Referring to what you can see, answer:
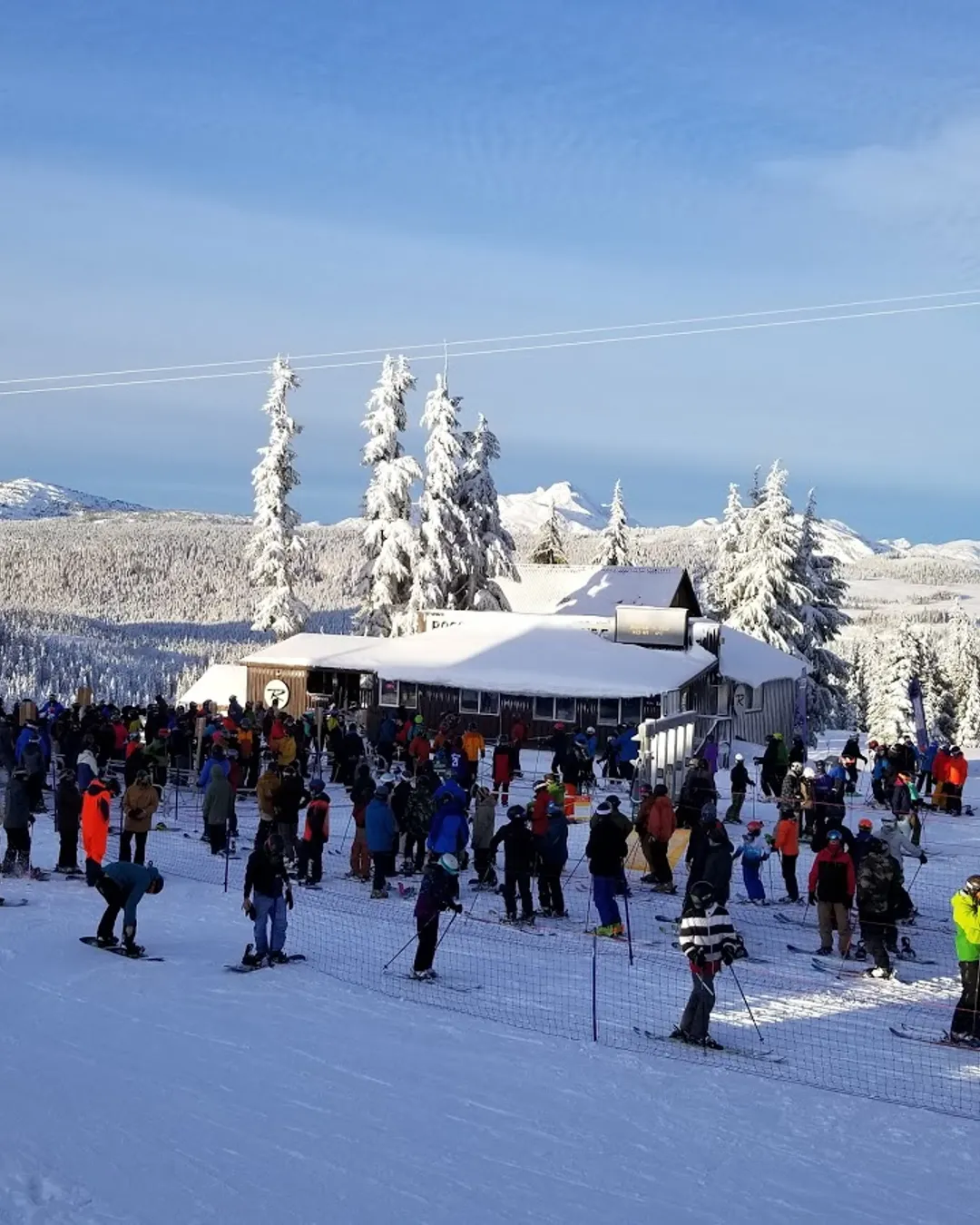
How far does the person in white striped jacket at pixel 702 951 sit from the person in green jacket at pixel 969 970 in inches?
87.5

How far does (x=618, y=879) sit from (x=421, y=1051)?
435 cm

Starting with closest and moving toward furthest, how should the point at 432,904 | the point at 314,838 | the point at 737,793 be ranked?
the point at 432,904 < the point at 314,838 < the point at 737,793

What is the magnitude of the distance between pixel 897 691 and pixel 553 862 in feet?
137

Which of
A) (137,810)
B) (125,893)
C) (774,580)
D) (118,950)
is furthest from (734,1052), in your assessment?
(774,580)

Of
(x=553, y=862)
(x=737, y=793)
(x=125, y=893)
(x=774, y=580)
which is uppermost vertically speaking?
(x=774, y=580)

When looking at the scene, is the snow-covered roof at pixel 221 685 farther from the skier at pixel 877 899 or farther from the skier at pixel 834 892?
the skier at pixel 877 899

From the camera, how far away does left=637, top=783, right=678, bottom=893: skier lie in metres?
16.3

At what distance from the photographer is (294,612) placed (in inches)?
1710

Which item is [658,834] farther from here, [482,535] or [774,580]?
[774,580]

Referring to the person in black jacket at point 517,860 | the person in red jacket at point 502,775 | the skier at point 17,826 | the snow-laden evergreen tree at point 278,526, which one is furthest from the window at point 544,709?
the skier at point 17,826

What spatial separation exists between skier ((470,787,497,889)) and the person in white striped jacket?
19.1 ft

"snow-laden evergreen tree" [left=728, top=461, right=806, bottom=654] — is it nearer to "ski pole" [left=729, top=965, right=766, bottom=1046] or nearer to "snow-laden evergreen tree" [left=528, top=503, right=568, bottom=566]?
"snow-laden evergreen tree" [left=528, top=503, right=568, bottom=566]

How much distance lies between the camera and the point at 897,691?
5294cm

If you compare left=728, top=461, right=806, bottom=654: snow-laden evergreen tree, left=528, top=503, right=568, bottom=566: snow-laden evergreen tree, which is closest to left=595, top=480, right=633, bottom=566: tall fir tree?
left=528, top=503, right=568, bottom=566: snow-laden evergreen tree
